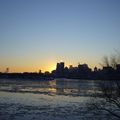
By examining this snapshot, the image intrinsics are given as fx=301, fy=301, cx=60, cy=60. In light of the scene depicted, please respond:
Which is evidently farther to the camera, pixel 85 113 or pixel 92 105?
pixel 85 113

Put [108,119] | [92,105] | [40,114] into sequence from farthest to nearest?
[40,114]
[108,119]
[92,105]

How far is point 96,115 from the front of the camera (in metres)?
33.2

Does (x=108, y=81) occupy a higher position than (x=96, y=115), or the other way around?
(x=108, y=81)

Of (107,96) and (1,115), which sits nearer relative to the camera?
(107,96)

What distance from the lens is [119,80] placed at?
914 inches

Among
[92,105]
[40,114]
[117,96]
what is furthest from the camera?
[40,114]

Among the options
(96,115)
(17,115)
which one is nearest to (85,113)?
(96,115)

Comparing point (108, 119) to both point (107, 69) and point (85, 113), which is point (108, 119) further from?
point (107, 69)

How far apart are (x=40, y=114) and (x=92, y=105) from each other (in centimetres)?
1087

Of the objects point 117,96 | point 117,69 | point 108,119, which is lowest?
point 108,119

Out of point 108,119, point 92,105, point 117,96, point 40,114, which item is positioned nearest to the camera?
point 117,96

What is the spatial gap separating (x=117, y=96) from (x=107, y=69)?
2184 millimetres

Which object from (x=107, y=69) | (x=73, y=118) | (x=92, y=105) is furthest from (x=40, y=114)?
(x=107, y=69)

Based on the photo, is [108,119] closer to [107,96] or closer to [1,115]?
[107,96]
